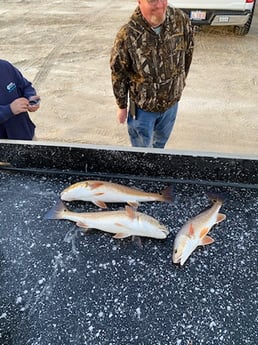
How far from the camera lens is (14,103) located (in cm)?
260

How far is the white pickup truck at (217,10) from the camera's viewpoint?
6.77m

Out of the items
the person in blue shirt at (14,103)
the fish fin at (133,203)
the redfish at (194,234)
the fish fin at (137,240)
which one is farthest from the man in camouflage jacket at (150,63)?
the fish fin at (137,240)

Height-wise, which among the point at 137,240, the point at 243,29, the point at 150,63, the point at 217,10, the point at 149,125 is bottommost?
the point at 243,29

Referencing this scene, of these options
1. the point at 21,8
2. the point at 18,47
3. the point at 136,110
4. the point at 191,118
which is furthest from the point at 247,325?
the point at 21,8

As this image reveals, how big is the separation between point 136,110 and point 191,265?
1.70 meters

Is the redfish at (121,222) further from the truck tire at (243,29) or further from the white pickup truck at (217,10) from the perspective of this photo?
the truck tire at (243,29)

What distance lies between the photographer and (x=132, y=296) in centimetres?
153

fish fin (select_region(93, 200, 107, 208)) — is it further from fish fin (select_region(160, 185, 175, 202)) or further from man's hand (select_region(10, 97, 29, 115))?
man's hand (select_region(10, 97, 29, 115))

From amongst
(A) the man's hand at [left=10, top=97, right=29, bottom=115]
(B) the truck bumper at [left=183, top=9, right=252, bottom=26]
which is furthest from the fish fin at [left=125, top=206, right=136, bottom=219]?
(B) the truck bumper at [left=183, top=9, right=252, bottom=26]

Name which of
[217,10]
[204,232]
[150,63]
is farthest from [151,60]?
[217,10]

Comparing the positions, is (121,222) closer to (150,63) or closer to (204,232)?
(204,232)

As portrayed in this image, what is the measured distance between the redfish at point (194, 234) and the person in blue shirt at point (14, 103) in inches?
59.9

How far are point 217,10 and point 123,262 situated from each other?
640 cm

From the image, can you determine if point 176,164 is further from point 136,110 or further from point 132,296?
point 136,110
